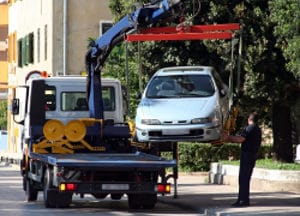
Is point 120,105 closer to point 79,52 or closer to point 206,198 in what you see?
point 206,198

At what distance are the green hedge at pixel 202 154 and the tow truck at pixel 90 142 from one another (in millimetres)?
10800

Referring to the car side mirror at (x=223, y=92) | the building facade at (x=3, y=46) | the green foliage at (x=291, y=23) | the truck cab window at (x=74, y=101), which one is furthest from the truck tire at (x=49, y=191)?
the building facade at (x=3, y=46)

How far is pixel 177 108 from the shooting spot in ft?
67.7

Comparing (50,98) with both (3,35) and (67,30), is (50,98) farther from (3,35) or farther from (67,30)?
(3,35)

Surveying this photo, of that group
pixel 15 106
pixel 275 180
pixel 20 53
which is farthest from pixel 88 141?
pixel 20 53

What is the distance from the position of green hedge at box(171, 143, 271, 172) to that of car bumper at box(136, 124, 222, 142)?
42.4ft

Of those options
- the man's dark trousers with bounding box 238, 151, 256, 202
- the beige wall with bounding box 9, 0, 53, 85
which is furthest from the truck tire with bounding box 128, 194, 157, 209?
the beige wall with bounding box 9, 0, 53, 85

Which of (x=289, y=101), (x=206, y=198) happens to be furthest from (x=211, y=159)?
(x=206, y=198)

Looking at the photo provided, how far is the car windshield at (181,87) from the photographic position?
21344 millimetres

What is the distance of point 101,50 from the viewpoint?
74.3ft

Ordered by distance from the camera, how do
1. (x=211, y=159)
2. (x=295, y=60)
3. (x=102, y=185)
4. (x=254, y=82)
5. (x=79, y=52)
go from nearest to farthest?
(x=102, y=185)
(x=295, y=60)
(x=254, y=82)
(x=211, y=159)
(x=79, y=52)

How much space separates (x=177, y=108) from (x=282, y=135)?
8.14 metres

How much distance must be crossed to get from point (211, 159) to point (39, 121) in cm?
1273

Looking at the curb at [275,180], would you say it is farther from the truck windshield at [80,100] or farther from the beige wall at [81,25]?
the beige wall at [81,25]
